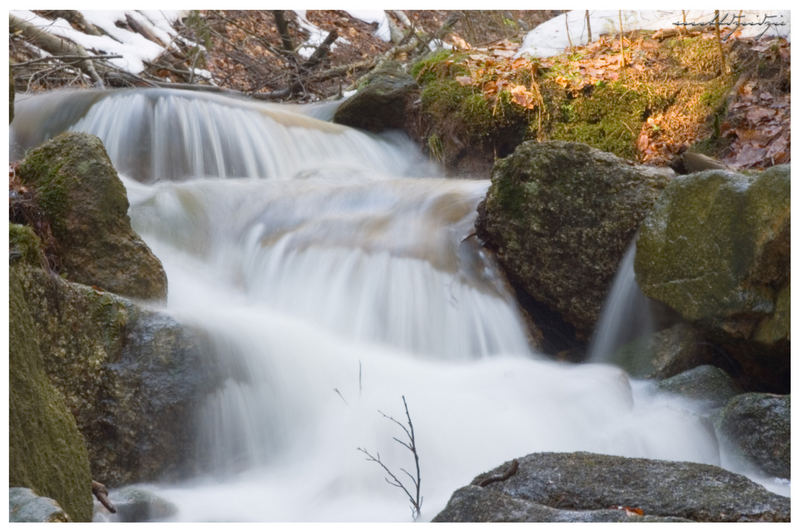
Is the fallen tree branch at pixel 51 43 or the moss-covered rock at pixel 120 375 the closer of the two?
the moss-covered rock at pixel 120 375

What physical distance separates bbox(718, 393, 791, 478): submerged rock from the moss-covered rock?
2.22 meters

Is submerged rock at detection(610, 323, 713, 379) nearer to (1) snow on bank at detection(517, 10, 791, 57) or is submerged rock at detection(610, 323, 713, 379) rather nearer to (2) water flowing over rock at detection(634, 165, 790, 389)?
(2) water flowing over rock at detection(634, 165, 790, 389)

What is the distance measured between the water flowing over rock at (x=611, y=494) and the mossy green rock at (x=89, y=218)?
85.6 inches

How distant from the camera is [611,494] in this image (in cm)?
230

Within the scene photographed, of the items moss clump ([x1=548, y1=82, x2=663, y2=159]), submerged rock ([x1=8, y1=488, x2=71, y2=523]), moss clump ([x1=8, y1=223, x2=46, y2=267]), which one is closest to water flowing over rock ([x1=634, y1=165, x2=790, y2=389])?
moss clump ([x1=548, y1=82, x2=663, y2=159])

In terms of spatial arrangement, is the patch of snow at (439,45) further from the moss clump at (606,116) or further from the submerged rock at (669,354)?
the submerged rock at (669,354)

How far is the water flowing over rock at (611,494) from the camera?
6.81 feet

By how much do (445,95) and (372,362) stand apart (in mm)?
3851

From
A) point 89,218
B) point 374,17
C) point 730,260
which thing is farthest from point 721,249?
point 374,17

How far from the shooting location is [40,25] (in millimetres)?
8523

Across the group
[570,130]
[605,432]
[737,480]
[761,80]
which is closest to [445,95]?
[570,130]

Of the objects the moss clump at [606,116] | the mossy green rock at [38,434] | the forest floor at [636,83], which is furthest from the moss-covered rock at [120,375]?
the moss clump at [606,116]

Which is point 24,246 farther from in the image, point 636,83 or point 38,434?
point 636,83

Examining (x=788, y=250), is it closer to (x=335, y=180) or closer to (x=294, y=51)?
(x=335, y=180)
